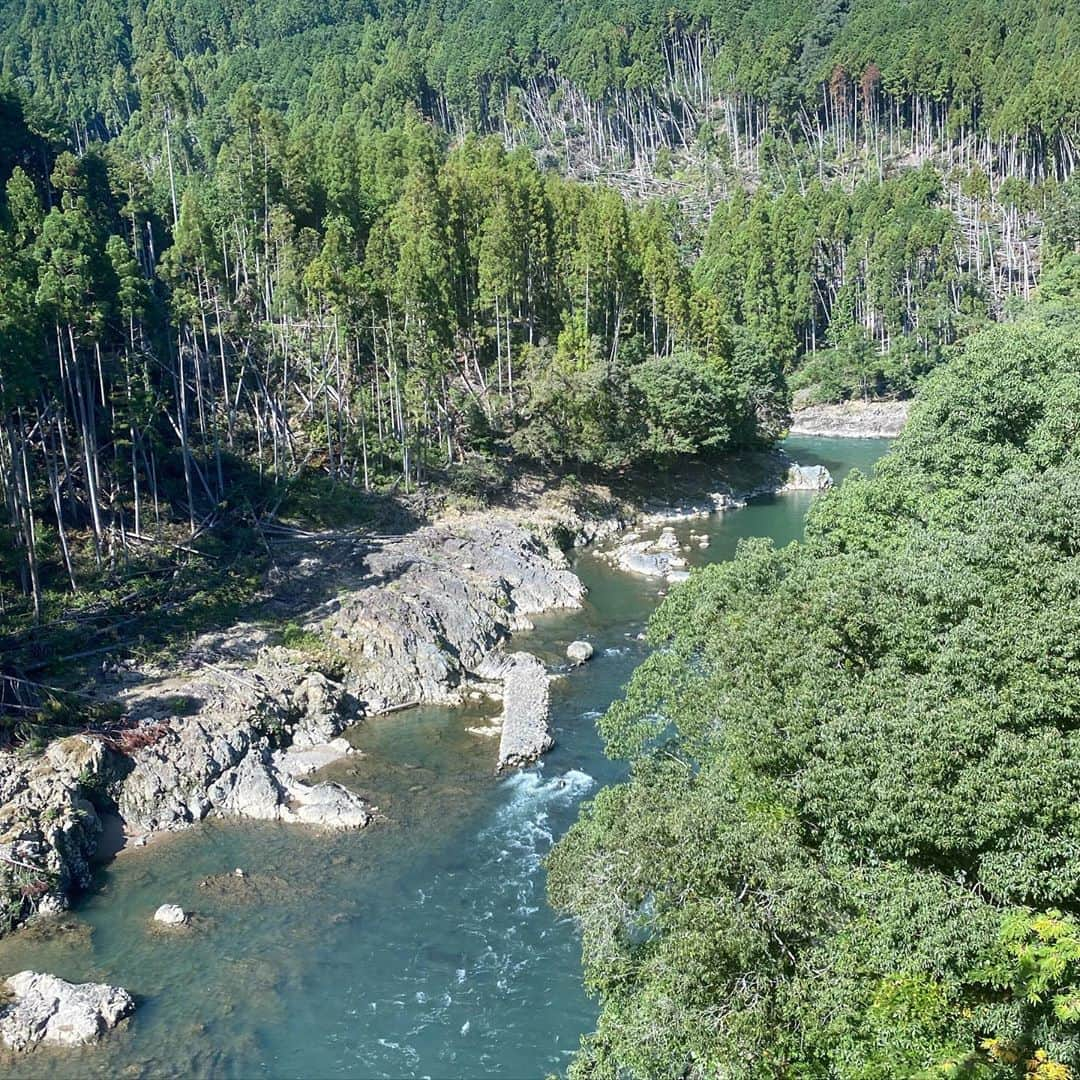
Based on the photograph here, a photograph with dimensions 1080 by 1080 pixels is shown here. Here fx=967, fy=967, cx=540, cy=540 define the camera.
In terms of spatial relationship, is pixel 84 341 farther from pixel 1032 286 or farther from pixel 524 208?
pixel 1032 286

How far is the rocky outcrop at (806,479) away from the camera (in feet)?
222

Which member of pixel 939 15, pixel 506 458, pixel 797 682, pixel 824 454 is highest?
pixel 939 15

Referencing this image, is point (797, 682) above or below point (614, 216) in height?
below

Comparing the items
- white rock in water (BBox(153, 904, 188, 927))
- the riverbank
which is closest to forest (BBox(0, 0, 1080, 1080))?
the riverbank

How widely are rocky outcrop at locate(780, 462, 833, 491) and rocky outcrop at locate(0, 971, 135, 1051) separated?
55.4 m

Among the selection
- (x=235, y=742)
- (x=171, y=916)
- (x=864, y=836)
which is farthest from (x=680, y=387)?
(x=864, y=836)

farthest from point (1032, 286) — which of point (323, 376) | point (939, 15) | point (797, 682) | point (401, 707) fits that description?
point (797, 682)

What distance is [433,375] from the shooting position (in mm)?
55188

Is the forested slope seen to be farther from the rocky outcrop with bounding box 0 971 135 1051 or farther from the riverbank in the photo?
the rocky outcrop with bounding box 0 971 135 1051

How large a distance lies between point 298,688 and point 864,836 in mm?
22959

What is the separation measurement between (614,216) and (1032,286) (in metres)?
62.5

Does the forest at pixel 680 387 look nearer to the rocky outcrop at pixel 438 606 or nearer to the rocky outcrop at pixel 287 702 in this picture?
the rocky outcrop at pixel 287 702

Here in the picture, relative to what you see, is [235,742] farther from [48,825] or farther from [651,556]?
[651,556]

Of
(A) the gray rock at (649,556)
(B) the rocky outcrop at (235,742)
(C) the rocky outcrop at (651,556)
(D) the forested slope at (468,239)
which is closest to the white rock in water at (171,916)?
(B) the rocky outcrop at (235,742)
